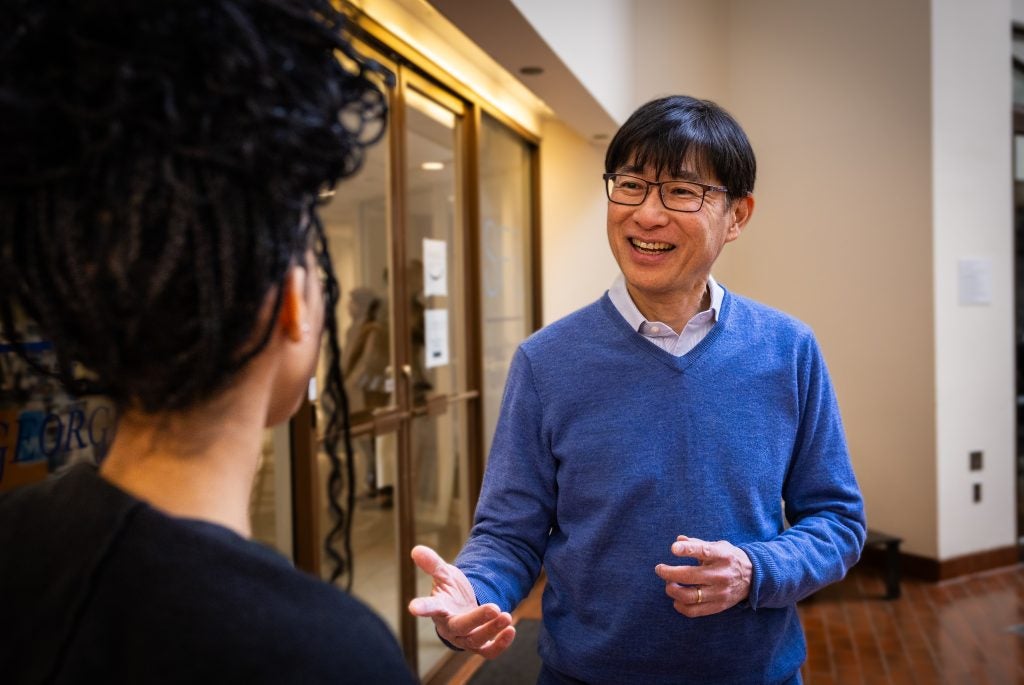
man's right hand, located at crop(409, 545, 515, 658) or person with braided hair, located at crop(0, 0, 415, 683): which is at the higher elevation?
person with braided hair, located at crop(0, 0, 415, 683)

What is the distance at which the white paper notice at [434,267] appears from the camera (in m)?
4.09

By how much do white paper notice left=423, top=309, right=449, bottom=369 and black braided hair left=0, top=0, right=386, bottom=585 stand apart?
3421 millimetres

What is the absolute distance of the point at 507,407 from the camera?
1700mm

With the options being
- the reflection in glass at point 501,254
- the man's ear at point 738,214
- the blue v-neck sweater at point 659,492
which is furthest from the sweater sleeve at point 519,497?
the reflection in glass at point 501,254

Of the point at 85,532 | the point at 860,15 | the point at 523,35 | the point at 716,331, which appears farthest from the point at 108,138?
the point at 860,15

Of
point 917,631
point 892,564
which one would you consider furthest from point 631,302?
point 892,564

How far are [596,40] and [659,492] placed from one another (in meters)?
3.71

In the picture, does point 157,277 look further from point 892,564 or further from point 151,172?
point 892,564

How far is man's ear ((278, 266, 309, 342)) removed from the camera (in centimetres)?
72

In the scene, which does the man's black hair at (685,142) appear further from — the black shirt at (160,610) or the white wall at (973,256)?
the white wall at (973,256)

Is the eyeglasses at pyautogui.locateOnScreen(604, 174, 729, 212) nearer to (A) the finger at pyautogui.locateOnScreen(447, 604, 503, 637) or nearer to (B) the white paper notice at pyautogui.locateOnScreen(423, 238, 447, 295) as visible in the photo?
(A) the finger at pyautogui.locateOnScreen(447, 604, 503, 637)

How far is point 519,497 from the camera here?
1633 mm

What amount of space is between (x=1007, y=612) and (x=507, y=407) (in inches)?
171

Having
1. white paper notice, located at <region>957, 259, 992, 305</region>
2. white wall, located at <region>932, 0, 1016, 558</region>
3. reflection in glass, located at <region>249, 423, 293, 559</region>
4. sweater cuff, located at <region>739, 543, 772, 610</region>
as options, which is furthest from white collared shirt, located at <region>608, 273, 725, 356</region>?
white paper notice, located at <region>957, 259, 992, 305</region>
